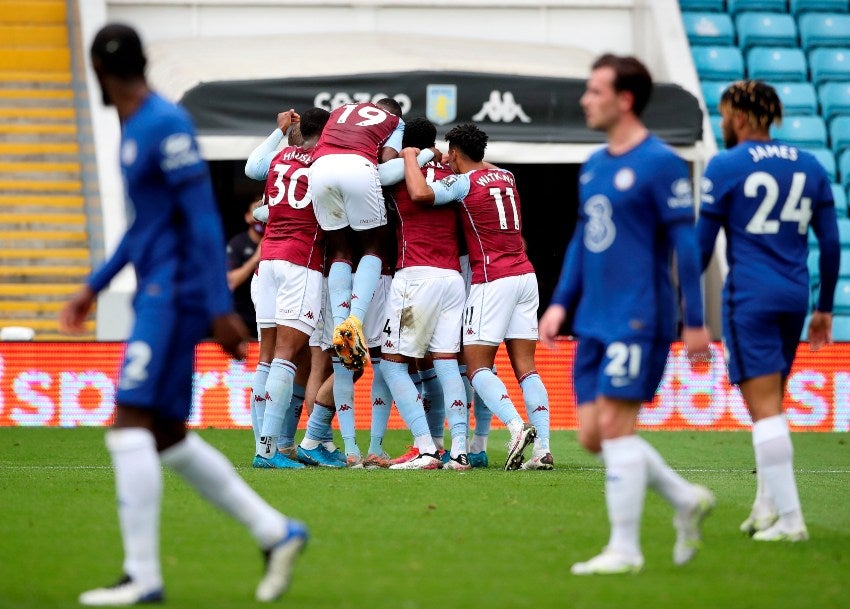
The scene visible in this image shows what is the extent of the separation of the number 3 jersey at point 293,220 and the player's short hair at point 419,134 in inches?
26.8

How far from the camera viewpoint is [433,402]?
1066cm

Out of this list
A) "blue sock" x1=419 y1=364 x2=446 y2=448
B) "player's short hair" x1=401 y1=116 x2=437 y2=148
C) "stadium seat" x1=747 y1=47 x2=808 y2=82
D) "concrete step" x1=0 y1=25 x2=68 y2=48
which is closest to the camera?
A: "player's short hair" x1=401 y1=116 x2=437 y2=148

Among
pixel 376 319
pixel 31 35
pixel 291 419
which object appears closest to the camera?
pixel 376 319

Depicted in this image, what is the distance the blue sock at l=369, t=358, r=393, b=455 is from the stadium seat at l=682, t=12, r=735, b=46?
11942 mm

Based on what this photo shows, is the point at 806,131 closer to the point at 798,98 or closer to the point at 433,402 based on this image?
the point at 798,98

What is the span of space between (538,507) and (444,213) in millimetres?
2854

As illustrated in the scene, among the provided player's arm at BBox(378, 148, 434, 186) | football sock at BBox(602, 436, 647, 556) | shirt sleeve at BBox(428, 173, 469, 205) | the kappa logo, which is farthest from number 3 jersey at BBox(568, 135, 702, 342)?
the kappa logo

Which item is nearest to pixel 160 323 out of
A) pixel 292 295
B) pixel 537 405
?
pixel 292 295

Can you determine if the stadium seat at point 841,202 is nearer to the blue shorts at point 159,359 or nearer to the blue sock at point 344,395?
the blue sock at point 344,395

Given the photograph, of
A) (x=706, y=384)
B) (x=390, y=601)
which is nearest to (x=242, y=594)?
(x=390, y=601)

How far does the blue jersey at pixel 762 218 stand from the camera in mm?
6551

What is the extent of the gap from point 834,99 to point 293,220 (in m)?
12.3

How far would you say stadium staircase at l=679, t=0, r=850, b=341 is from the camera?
19453 mm

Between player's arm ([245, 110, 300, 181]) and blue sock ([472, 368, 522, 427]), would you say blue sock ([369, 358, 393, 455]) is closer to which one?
blue sock ([472, 368, 522, 427])
